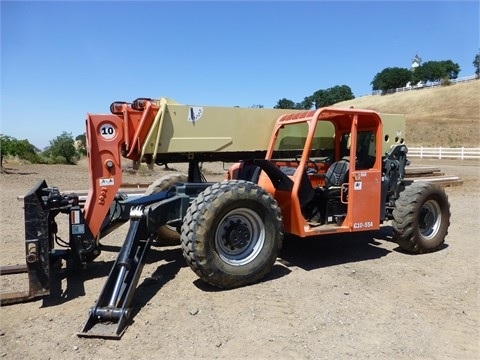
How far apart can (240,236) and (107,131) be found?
2049 millimetres

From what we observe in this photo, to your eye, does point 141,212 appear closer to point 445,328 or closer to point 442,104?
point 445,328

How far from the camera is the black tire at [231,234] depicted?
4824 millimetres

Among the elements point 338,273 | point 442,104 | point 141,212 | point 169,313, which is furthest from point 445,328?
point 442,104

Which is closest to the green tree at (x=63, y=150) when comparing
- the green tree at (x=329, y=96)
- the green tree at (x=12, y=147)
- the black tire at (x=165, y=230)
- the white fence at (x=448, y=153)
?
the green tree at (x=12, y=147)

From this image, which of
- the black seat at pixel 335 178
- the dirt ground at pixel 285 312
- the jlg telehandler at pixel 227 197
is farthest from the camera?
the black seat at pixel 335 178

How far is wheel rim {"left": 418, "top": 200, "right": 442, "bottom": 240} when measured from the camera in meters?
6.83

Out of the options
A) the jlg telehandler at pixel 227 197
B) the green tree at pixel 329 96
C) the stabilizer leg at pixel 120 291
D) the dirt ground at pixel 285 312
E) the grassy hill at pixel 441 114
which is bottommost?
the dirt ground at pixel 285 312

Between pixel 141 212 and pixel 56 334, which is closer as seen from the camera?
pixel 56 334

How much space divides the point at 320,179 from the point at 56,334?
4.18 m

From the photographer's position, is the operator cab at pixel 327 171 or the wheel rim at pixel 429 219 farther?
the wheel rim at pixel 429 219

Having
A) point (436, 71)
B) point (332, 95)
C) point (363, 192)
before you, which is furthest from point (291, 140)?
point (332, 95)

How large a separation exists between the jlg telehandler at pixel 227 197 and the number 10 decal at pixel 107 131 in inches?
0.5

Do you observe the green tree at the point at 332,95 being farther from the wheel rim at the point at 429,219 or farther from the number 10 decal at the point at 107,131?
the number 10 decal at the point at 107,131

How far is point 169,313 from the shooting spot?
4406mm
